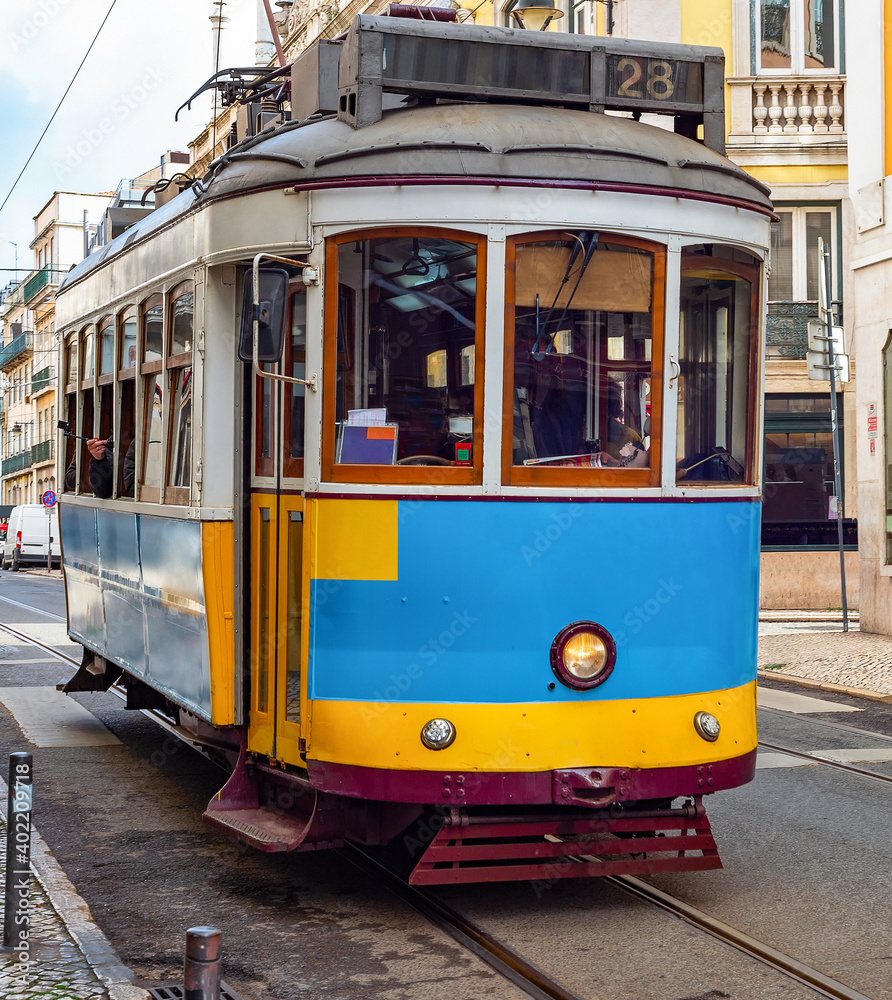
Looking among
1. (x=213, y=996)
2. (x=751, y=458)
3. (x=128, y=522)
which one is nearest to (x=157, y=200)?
(x=128, y=522)

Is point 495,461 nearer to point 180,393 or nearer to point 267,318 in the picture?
point 267,318

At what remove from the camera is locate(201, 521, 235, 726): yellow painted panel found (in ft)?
20.5

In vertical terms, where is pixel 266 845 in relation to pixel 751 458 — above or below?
below

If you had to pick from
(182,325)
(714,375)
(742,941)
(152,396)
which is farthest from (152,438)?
(742,941)

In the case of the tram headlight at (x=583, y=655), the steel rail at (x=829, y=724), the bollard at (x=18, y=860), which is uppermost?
the tram headlight at (x=583, y=655)

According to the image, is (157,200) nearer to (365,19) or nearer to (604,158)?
(365,19)

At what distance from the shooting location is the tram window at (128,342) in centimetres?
780

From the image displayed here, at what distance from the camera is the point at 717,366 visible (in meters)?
5.97

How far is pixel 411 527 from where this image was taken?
551cm

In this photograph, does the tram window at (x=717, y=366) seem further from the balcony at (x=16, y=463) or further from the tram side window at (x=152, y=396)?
the balcony at (x=16, y=463)

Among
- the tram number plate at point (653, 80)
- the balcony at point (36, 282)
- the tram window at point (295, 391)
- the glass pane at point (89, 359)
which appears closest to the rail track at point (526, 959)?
the tram window at point (295, 391)

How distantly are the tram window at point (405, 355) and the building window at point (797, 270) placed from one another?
16858 mm

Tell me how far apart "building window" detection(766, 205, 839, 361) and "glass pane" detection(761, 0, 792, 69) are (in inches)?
86.9

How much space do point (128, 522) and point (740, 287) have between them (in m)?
3.67
